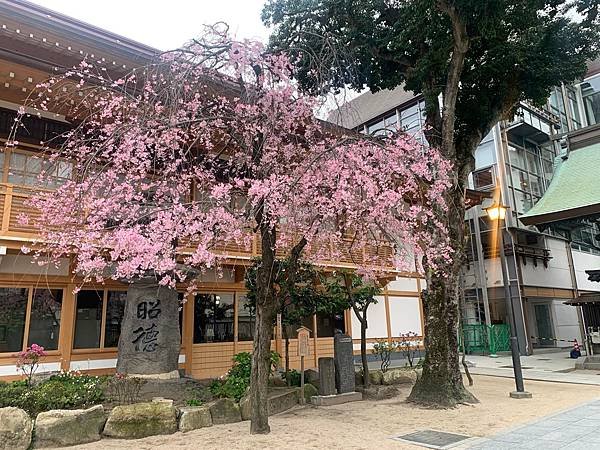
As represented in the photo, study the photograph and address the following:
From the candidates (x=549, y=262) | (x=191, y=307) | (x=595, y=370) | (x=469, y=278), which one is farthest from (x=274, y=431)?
(x=549, y=262)

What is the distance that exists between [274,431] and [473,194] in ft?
53.7

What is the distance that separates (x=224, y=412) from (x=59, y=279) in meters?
5.55

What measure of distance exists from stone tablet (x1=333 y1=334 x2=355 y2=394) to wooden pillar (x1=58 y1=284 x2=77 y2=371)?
6.24 m

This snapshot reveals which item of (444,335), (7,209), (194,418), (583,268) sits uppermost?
(583,268)

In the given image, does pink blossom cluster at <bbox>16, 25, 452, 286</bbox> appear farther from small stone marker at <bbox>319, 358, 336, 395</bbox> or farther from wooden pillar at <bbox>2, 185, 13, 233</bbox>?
small stone marker at <bbox>319, 358, 336, 395</bbox>

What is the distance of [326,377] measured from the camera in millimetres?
9734

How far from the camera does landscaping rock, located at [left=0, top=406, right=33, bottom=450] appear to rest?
6.02 meters

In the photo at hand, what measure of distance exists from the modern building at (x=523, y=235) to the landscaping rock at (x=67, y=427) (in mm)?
19638

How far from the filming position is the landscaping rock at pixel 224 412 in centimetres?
759

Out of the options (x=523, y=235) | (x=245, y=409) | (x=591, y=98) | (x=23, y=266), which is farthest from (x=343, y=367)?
(x=591, y=98)

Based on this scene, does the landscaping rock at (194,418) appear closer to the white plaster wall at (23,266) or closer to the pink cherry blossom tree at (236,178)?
the pink cherry blossom tree at (236,178)

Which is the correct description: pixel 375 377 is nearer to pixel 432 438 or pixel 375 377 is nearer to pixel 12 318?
pixel 432 438

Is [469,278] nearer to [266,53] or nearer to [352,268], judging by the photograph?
[352,268]

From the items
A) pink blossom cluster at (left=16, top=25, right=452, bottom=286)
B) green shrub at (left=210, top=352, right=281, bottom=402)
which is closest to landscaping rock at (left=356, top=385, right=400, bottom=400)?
green shrub at (left=210, top=352, right=281, bottom=402)
